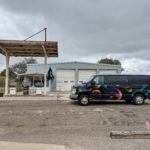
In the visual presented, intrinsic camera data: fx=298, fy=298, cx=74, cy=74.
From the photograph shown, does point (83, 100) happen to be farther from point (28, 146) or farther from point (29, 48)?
point (28, 146)

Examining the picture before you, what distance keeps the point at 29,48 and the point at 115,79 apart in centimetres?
955

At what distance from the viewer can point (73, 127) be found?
464 inches

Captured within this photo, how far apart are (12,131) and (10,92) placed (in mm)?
16698

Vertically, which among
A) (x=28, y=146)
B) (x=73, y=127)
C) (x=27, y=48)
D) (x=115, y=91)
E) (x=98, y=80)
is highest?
(x=27, y=48)

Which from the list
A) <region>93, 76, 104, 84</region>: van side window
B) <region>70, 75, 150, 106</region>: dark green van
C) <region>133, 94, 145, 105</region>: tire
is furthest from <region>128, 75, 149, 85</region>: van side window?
<region>93, 76, 104, 84</region>: van side window

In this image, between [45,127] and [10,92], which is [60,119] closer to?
[45,127]

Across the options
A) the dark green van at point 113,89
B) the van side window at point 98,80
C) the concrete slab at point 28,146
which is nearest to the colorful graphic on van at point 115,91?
the dark green van at point 113,89

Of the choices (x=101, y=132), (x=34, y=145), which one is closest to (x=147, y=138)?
(x=101, y=132)

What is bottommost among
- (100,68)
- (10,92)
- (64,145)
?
(64,145)

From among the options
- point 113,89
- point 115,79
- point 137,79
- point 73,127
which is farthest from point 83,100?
point 73,127

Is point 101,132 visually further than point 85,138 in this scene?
Yes

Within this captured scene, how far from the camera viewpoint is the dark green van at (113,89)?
19.4 m

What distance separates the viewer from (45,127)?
11859 mm

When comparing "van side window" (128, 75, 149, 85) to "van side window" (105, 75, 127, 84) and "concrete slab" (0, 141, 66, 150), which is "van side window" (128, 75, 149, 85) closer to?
"van side window" (105, 75, 127, 84)
